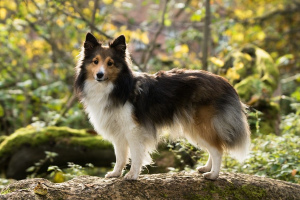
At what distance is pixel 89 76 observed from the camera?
15.1ft

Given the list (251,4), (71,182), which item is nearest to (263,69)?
(71,182)

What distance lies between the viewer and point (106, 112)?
4531 millimetres

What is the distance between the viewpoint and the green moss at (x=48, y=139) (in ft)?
23.1

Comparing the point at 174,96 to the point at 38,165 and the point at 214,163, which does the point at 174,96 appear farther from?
the point at 38,165

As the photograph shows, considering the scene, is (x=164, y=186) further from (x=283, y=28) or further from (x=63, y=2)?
(x=283, y=28)

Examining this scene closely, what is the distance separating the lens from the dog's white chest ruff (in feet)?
14.7

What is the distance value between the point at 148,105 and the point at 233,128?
1020mm

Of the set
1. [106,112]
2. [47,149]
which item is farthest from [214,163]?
[47,149]

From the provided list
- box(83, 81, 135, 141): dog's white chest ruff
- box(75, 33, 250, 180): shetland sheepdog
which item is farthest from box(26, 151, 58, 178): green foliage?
box(75, 33, 250, 180): shetland sheepdog

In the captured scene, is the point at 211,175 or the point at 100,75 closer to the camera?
the point at 100,75

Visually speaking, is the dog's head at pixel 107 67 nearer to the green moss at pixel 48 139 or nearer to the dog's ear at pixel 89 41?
the dog's ear at pixel 89 41

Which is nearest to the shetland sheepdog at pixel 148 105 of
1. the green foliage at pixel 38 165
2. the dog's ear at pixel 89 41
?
the dog's ear at pixel 89 41

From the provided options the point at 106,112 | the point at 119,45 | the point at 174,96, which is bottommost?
the point at 106,112

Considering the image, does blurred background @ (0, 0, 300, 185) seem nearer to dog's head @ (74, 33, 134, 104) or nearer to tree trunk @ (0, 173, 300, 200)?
tree trunk @ (0, 173, 300, 200)
